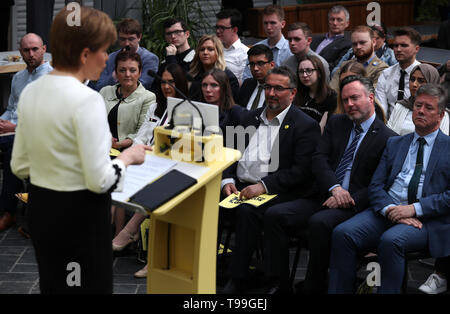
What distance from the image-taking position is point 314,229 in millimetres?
4477

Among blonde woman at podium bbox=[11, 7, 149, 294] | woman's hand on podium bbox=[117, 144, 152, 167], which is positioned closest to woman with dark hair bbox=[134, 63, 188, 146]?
woman's hand on podium bbox=[117, 144, 152, 167]

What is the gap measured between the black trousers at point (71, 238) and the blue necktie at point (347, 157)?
2.21 m

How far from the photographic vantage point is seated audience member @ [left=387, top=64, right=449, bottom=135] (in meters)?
5.20

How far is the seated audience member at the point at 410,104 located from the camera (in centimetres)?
520

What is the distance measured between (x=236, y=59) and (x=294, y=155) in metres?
2.73

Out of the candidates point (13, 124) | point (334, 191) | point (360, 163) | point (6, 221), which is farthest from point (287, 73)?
point (6, 221)

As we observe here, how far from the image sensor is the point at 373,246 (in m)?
4.36

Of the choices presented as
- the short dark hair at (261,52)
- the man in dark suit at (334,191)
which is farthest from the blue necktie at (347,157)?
the short dark hair at (261,52)

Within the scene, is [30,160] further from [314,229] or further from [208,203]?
[314,229]

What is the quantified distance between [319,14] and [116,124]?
6.20 meters

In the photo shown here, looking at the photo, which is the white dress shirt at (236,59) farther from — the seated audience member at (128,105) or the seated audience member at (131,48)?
the seated audience member at (128,105)

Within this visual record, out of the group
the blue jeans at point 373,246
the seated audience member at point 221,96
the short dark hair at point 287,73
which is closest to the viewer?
the blue jeans at point 373,246

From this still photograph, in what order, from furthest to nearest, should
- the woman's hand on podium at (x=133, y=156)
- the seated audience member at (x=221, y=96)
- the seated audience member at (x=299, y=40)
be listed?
the seated audience member at (x=299, y=40) → the seated audience member at (x=221, y=96) → the woman's hand on podium at (x=133, y=156)

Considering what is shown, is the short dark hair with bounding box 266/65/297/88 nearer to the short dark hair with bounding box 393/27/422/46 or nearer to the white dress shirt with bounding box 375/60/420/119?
the white dress shirt with bounding box 375/60/420/119
